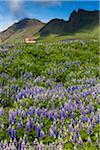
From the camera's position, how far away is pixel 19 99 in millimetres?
9562

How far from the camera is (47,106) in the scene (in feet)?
27.6

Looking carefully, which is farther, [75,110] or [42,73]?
[42,73]

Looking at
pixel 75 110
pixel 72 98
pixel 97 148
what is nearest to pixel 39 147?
pixel 97 148

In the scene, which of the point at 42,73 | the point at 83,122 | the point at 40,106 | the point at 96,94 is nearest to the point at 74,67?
the point at 42,73

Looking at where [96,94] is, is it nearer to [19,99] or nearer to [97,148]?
[19,99]

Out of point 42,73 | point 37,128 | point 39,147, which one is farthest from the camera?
point 42,73

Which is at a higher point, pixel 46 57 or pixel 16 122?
pixel 46 57

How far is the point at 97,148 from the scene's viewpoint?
611 cm

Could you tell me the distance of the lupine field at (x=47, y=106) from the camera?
655 cm

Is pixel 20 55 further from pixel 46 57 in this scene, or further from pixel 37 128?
pixel 37 128

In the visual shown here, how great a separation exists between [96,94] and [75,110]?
1.34 meters

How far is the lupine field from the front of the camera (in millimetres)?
6547

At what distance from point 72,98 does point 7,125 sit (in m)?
2.33

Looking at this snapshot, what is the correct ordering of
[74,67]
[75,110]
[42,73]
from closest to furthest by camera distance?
[75,110], [42,73], [74,67]
